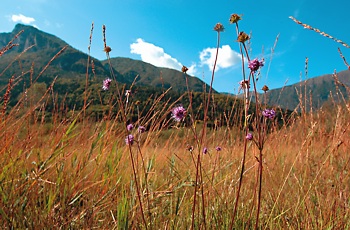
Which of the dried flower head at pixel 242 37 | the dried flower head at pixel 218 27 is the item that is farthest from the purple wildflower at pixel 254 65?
the dried flower head at pixel 218 27

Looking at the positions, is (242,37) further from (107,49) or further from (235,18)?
(107,49)

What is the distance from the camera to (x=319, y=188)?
1.87 m

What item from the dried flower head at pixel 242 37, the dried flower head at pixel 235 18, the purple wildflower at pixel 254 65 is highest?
the dried flower head at pixel 235 18

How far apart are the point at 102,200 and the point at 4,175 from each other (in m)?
0.50

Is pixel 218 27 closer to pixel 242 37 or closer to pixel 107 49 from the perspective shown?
pixel 242 37

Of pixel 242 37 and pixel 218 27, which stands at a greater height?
pixel 218 27

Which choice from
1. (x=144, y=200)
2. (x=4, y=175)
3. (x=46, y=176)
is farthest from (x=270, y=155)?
(x=4, y=175)

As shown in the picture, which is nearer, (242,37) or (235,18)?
(242,37)

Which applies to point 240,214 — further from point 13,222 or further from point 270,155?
point 270,155

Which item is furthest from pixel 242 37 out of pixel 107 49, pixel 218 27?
pixel 107 49

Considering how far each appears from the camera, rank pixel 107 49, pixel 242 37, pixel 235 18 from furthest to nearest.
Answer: pixel 107 49 < pixel 235 18 < pixel 242 37

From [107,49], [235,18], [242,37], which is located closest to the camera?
[242,37]

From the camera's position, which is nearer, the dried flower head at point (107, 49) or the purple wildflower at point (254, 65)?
the purple wildflower at point (254, 65)

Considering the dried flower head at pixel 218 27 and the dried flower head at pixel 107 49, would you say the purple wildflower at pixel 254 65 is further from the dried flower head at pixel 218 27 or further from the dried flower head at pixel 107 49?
the dried flower head at pixel 107 49
